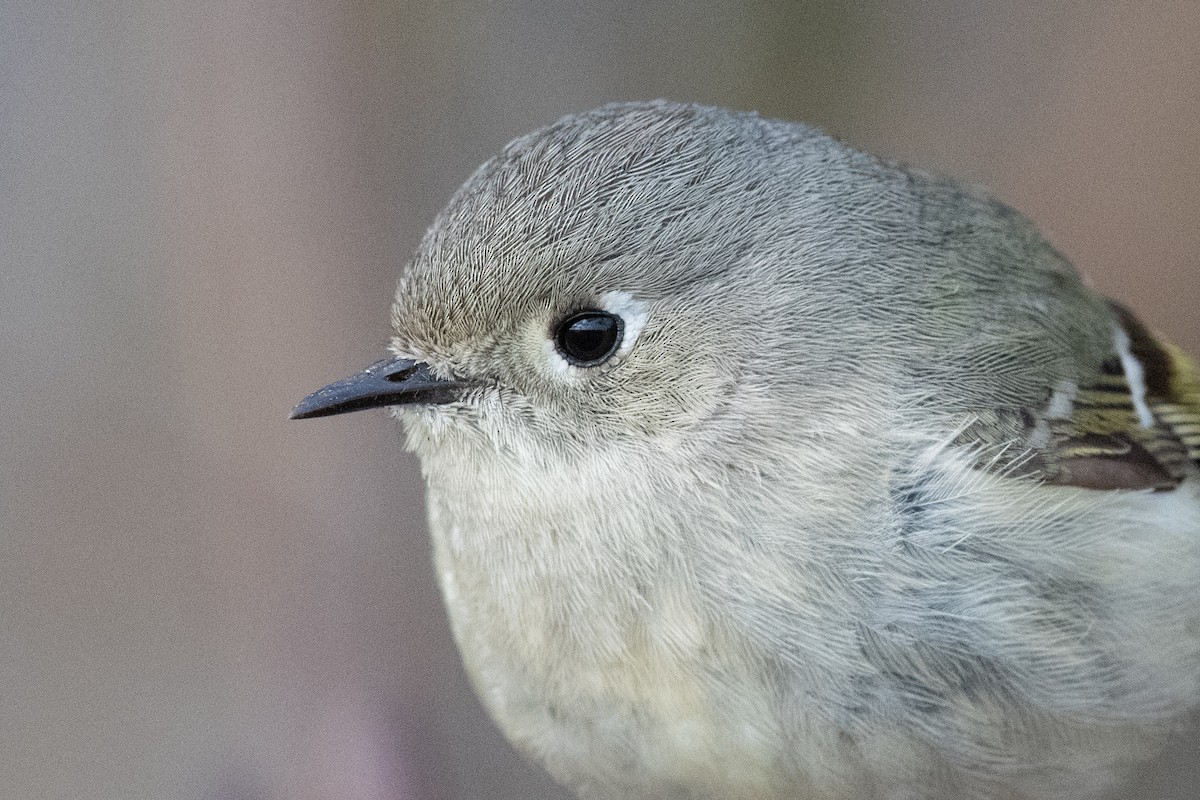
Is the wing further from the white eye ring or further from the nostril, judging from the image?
the nostril

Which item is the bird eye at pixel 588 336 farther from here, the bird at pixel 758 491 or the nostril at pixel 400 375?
the nostril at pixel 400 375

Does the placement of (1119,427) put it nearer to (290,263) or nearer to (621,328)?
(621,328)

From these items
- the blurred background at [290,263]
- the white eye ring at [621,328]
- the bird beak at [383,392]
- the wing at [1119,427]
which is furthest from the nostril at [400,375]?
the wing at [1119,427]

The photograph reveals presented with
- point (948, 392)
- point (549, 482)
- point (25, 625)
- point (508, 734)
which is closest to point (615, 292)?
point (549, 482)

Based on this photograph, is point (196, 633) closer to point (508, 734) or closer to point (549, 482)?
point (508, 734)

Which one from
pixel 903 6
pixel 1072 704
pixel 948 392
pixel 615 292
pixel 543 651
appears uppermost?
pixel 903 6

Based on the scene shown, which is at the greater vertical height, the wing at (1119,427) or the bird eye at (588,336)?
the bird eye at (588,336)
